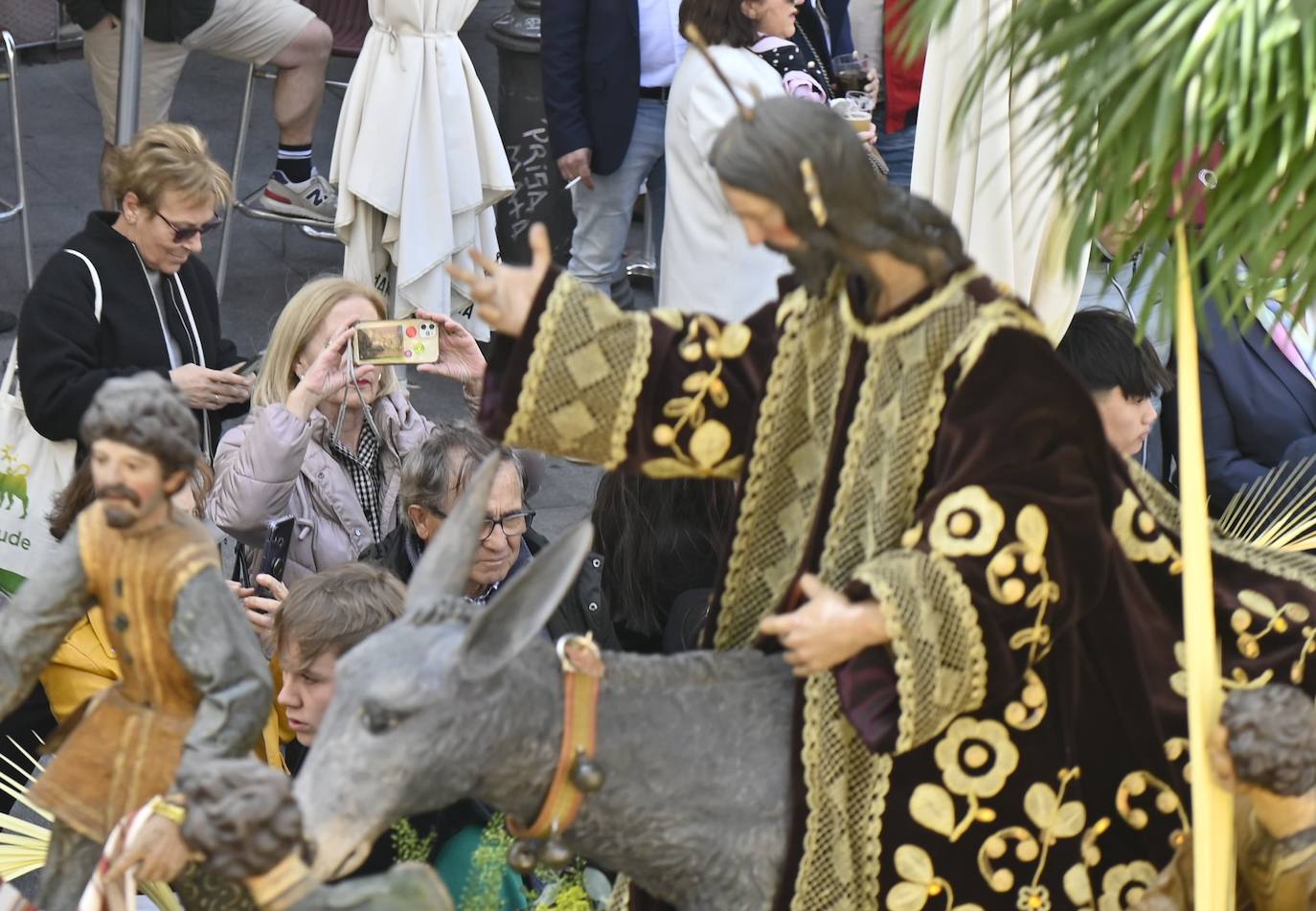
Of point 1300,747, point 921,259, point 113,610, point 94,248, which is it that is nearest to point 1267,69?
point 921,259

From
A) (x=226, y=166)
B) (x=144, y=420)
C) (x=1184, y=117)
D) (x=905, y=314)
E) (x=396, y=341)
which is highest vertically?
(x=1184, y=117)

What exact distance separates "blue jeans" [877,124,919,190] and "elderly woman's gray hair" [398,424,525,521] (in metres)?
2.90

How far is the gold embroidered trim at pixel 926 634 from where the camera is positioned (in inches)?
108

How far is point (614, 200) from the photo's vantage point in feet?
23.4

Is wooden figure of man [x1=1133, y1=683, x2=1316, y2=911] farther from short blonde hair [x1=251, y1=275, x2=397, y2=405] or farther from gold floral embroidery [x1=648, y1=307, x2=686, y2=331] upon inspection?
short blonde hair [x1=251, y1=275, x2=397, y2=405]

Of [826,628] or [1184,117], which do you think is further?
[826,628]

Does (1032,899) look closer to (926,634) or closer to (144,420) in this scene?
(926,634)

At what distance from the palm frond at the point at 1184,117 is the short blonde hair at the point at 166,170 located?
Result: 232cm

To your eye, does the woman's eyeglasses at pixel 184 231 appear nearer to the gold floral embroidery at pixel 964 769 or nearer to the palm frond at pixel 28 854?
the palm frond at pixel 28 854

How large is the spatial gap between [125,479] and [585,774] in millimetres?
707

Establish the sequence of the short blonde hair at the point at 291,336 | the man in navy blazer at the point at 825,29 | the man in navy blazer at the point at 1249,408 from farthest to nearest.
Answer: the man in navy blazer at the point at 825,29 < the man in navy blazer at the point at 1249,408 < the short blonde hair at the point at 291,336

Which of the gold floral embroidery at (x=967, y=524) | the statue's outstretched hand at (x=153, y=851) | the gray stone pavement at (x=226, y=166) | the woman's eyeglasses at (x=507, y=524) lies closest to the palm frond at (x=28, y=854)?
the statue's outstretched hand at (x=153, y=851)

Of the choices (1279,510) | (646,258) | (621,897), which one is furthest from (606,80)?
(621,897)


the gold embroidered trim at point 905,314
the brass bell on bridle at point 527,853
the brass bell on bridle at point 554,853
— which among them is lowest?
the brass bell on bridle at point 527,853
